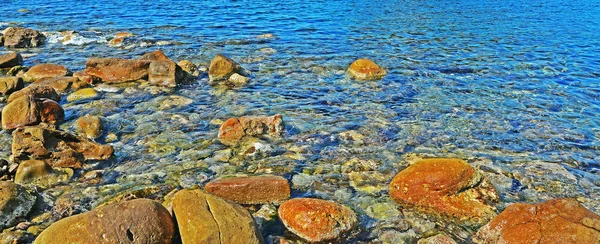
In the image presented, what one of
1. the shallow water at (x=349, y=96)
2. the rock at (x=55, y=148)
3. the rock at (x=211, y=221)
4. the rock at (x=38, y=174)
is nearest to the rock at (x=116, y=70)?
the shallow water at (x=349, y=96)

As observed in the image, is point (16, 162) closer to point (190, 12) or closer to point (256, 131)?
point (256, 131)

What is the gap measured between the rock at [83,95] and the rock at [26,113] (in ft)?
5.26

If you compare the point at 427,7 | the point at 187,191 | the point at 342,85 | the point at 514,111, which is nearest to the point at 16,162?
the point at 187,191

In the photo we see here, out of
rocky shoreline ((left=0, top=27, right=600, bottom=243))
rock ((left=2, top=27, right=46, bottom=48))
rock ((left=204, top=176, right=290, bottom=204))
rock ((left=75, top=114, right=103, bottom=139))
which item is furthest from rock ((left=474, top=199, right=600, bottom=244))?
rock ((left=2, top=27, right=46, bottom=48))

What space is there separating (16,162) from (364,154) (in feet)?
19.1

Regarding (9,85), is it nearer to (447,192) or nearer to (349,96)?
(349,96)

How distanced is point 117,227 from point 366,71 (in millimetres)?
9610

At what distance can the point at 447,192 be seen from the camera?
6500mm

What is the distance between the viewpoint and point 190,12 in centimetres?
2686

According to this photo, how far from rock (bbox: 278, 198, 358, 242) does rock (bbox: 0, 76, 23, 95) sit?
854cm

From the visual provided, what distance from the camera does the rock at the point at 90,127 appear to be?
8.89 m

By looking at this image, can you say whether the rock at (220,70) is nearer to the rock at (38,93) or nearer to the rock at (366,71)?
the rock at (366,71)

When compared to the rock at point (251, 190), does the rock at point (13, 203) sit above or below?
Result: above

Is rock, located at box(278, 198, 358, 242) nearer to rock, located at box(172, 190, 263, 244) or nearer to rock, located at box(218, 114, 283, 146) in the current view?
rock, located at box(172, 190, 263, 244)
